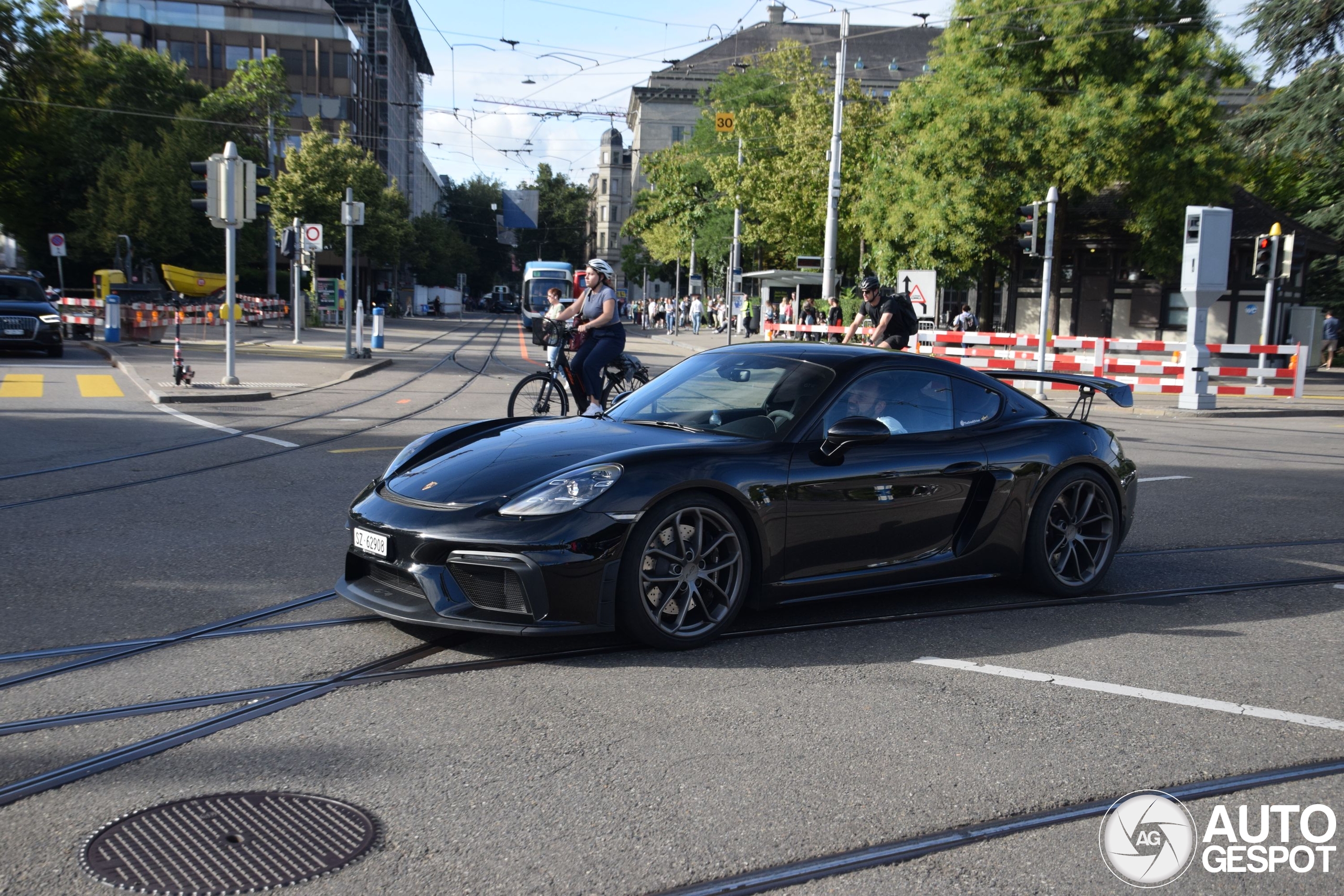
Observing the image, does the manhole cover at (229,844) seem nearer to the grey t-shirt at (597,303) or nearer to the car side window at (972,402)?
the car side window at (972,402)

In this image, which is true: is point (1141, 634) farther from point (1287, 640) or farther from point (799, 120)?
point (799, 120)

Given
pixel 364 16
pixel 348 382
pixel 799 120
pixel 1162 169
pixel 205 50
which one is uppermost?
pixel 364 16

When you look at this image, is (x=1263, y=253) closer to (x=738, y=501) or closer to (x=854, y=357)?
(x=854, y=357)

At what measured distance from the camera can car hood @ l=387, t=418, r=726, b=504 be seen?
498cm

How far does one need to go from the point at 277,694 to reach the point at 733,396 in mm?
2546

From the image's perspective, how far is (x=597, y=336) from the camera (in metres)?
12.1

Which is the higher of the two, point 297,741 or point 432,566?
point 432,566

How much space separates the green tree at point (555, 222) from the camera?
4732 inches

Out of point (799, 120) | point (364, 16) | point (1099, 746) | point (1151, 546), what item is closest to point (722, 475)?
point (1099, 746)

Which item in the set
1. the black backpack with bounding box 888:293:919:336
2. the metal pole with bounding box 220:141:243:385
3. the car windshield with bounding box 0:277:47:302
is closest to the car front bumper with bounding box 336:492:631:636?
the black backpack with bounding box 888:293:919:336

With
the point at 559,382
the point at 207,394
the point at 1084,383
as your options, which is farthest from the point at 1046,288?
the point at 1084,383

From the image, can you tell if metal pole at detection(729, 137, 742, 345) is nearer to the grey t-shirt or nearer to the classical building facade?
the grey t-shirt

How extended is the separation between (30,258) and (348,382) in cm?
4332

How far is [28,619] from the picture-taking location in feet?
17.3
